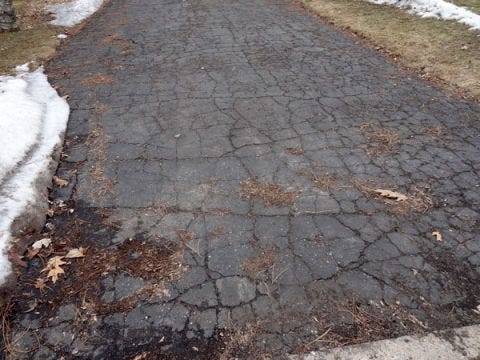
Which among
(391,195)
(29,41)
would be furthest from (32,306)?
(29,41)

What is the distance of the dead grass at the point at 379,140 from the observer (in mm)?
4117

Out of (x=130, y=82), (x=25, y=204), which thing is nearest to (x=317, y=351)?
(x=25, y=204)

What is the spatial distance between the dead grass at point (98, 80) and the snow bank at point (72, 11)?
404 cm

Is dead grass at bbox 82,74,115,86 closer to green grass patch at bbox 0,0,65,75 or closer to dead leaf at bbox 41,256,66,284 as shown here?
green grass patch at bbox 0,0,65,75

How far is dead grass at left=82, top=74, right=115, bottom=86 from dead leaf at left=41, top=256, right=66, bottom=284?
3.77 m

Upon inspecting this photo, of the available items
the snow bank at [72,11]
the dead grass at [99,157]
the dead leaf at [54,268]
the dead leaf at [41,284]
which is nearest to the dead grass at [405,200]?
the dead grass at [99,157]

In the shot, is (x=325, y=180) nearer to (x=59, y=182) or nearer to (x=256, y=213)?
(x=256, y=213)

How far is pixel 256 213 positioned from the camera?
3.29 meters

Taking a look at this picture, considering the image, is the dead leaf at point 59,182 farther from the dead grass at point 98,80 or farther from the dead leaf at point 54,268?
the dead grass at point 98,80

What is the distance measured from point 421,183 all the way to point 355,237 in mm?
1114

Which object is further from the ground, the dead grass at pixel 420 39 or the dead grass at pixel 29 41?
the dead grass at pixel 420 39

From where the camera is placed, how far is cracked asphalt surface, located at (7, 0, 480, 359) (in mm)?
2443

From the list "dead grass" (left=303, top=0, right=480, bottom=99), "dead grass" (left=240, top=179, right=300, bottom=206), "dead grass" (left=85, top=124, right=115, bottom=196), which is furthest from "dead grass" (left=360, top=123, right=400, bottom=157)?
"dead grass" (left=85, top=124, right=115, bottom=196)

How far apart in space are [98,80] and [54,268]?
4012 mm
